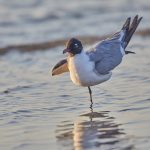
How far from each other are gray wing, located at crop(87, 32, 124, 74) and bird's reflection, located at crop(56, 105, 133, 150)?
0.92 metres

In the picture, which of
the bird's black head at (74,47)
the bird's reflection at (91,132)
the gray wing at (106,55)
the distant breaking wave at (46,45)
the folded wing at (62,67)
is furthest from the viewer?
the distant breaking wave at (46,45)

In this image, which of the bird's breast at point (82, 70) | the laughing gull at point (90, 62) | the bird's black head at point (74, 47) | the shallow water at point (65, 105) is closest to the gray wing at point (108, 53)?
the laughing gull at point (90, 62)

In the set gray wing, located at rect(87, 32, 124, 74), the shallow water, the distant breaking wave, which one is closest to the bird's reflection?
the shallow water

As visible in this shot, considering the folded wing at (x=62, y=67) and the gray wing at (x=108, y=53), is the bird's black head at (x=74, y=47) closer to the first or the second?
the gray wing at (x=108, y=53)

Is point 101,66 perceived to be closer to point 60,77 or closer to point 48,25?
point 60,77

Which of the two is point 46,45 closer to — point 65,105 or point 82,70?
point 82,70

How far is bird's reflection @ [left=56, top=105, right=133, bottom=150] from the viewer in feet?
25.6

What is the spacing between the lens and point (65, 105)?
963 centimetres

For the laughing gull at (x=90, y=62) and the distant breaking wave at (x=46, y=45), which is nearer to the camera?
the laughing gull at (x=90, y=62)

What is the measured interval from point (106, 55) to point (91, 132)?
207 cm

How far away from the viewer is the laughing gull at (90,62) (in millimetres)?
9773

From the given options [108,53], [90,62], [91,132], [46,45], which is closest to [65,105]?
[90,62]

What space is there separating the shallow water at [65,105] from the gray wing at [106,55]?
1.29 ft

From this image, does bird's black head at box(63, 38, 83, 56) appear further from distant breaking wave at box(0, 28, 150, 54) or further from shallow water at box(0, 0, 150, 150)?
distant breaking wave at box(0, 28, 150, 54)
